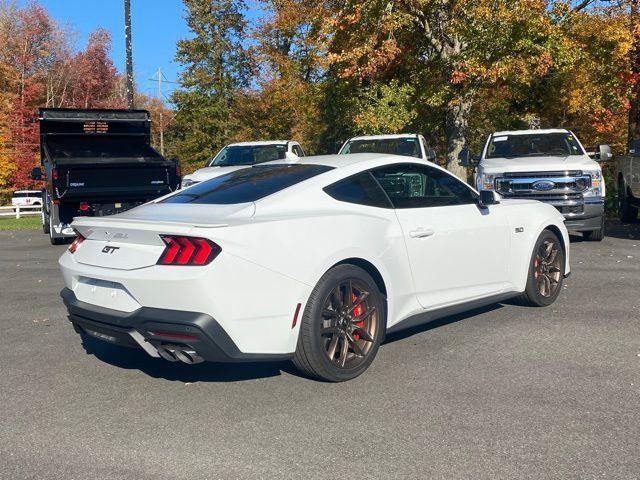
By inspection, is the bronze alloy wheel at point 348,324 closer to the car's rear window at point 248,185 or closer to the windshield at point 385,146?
the car's rear window at point 248,185

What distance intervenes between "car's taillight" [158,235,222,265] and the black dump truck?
9.55m

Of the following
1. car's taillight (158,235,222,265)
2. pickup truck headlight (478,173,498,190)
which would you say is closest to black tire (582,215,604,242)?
pickup truck headlight (478,173,498,190)

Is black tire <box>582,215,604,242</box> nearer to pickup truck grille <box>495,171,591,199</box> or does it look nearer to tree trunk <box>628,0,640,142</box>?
pickup truck grille <box>495,171,591,199</box>

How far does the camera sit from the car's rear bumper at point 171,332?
3.91m

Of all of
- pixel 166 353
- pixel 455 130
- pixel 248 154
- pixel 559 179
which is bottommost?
pixel 166 353

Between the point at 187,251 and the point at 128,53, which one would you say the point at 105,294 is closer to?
the point at 187,251

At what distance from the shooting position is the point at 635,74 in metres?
17.7

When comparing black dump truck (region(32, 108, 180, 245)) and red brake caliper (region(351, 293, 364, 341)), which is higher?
black dump truck (region(32, 108, 180, 245))

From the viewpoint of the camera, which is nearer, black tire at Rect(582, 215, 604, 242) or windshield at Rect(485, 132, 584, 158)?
black tire at Rect(582, 215, 604, 242)

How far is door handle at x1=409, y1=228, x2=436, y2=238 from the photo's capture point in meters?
5.05

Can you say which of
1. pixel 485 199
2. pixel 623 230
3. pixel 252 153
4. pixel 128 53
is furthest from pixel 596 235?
pixel 128 53

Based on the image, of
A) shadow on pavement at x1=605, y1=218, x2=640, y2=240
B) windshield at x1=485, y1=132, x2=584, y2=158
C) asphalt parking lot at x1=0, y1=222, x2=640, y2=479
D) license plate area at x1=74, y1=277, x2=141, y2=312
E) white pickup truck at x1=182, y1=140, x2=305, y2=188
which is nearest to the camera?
asphalt parking lot at x1=0, y1=222, x2=640, y2=479

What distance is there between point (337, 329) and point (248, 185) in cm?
134

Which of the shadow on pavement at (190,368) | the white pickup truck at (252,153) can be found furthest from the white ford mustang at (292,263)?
the white pickup truck at (252,153)
